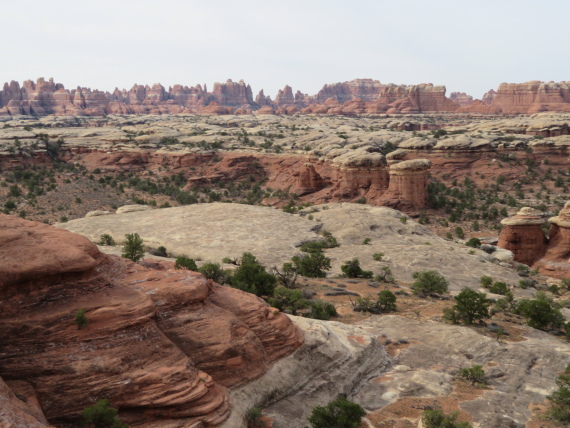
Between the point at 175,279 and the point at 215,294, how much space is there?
4.43ft

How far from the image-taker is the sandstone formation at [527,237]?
3547 cm

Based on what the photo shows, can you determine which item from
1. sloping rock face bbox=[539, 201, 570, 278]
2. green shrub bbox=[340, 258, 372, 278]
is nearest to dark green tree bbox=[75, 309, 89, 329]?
green shrub bbox=[340, 258, 372, 278]

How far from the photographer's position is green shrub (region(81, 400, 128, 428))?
8.84 m

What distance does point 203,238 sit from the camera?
30609 millimetres

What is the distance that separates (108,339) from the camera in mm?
9977

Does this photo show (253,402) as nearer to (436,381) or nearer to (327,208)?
(436,381)

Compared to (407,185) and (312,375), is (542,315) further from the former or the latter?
(407,185)

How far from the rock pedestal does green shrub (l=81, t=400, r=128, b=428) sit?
147 ft

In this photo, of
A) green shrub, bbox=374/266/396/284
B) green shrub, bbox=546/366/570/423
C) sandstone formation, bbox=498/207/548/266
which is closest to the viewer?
green shrub, bbox=546/366/570/423

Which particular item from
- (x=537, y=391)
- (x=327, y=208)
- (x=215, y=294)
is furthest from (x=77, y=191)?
(x=537, y=391)

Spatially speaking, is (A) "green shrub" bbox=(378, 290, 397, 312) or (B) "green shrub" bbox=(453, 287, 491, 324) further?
(A) "green shrub" bbox=(378, 290, 397, 312)

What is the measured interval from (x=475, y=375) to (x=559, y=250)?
24.2m

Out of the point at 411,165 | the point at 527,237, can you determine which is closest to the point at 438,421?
the point at 527,237

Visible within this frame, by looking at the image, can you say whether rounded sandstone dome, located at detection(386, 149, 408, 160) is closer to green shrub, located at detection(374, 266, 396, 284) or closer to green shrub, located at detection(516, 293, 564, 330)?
green shrub, located at detection(374, 266, 396, 284)
